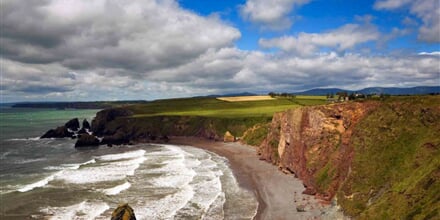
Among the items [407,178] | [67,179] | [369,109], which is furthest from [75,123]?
[407,178]

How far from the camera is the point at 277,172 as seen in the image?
213 ft

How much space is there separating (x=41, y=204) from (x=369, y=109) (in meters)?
45.8

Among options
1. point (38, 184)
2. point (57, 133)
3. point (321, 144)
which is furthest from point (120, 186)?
point (57, 133)

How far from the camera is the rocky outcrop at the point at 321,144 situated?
46906mm

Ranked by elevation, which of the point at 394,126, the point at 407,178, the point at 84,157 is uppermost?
the point at 394,126

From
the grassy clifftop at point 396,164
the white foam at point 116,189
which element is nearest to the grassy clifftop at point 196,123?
the white foam at point 116,189

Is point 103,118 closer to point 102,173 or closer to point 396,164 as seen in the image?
point 102,173

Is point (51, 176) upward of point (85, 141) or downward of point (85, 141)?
downward

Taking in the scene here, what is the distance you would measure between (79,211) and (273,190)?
26646 millimetres

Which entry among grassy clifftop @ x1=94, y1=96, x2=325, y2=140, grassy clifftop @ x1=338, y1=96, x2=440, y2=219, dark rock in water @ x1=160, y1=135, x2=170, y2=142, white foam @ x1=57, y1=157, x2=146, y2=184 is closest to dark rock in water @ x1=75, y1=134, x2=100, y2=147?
grassy clifftop @ x1=94, y1=96, x2=325, y2=140

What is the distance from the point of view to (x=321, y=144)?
177 feet

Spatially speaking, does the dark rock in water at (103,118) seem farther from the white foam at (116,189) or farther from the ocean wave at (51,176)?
the white foam at (116,189)

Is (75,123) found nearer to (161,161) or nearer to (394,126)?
(161,161)

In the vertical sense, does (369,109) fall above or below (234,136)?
above
